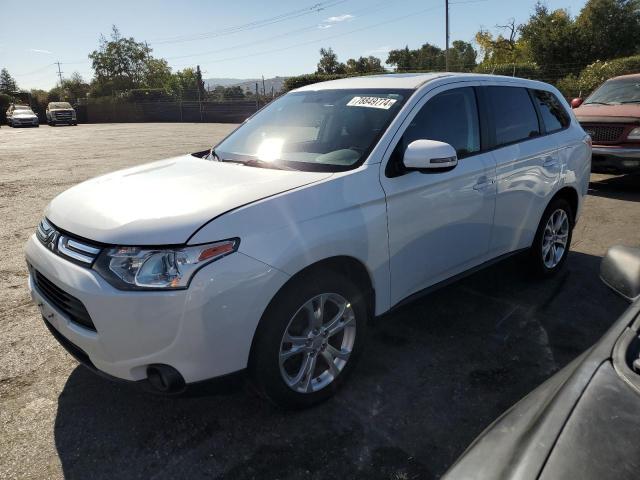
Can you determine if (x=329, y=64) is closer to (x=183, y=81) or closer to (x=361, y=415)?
(x=183, y=81)

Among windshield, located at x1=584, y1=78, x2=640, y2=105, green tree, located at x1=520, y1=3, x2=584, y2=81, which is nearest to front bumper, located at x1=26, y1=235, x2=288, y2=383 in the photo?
windshield, located at x1=584, y1=78, x2=640, y2=105

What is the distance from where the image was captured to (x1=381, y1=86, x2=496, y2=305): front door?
2852 mm

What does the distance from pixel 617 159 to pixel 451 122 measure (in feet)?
18.6

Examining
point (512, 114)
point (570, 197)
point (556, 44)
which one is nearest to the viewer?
point (512, 114)

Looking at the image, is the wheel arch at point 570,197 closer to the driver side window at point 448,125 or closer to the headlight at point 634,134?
the driver side window at point 448,125

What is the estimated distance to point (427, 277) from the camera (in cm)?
314

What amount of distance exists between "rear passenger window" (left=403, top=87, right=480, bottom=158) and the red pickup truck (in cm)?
536

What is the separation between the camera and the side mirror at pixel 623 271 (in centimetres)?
180

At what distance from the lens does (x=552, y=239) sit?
174 inches

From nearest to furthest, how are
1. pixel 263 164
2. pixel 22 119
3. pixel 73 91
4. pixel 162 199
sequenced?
pixel 162 199 < pixel 263 164 < pixel 22 119 < pixel 73 91

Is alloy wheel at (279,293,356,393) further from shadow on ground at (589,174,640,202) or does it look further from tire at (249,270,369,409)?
shadow on ground at (589,174,640,202)

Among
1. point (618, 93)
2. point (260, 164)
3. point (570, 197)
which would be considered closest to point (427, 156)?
point (260, 164)

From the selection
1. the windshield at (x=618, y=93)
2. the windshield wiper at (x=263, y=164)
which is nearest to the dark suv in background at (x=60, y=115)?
the windshield at (x=618, y=93)

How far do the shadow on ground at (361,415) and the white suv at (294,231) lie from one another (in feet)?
0.76
